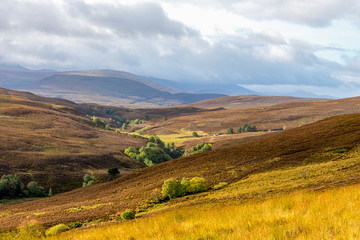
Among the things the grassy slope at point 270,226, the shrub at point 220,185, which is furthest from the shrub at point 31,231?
the shrub at point 220,185

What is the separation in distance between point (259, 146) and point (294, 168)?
56.1 ft

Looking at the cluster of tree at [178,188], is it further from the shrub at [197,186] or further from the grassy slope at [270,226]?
the grassy slope at [270,226]

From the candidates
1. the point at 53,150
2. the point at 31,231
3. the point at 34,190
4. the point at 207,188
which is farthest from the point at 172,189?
the point at 53,150

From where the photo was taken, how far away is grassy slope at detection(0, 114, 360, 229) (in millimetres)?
27625

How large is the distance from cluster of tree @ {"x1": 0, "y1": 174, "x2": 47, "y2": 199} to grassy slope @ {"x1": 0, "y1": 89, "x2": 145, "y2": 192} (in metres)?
6.46

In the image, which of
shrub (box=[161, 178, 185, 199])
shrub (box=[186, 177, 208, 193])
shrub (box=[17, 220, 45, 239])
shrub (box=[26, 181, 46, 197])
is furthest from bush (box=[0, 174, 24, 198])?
shrub (box=[186, 177, 208, 193])

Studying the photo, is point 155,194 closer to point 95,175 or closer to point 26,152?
point 95,175

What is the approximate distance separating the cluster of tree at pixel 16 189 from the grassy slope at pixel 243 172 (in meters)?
23.5

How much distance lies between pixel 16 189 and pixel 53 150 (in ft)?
134

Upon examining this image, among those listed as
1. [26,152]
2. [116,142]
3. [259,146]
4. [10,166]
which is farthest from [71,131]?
[259,146]

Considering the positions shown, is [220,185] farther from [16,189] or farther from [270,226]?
[16,189]

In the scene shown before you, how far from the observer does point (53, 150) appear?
348ft

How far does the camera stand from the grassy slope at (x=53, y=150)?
82.4 m

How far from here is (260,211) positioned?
8.42 m
